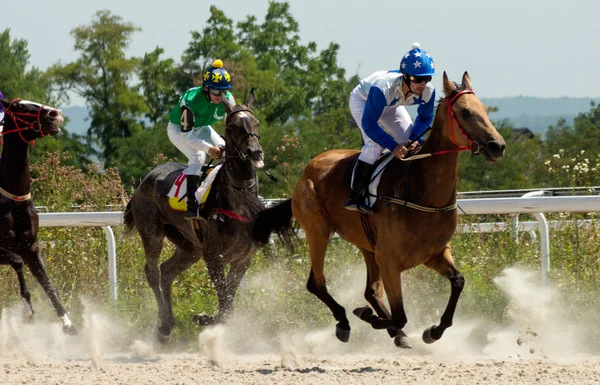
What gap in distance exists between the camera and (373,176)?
7.02m

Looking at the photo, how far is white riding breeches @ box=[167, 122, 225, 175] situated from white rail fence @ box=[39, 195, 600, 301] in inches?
40.6

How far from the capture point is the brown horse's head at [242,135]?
7.49m

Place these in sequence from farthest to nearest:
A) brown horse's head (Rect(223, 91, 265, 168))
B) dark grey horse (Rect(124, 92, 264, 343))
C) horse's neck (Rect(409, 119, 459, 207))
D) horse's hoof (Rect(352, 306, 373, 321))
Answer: dark grey horse (Rect(124, 92, 264, 343)) → brown horse's head (Rect(223, 91, 265, 168)) → horse's hoof (Rect(352, 306, 373, 321)) → horse's neck (Rect(409, 119, 459, 207))

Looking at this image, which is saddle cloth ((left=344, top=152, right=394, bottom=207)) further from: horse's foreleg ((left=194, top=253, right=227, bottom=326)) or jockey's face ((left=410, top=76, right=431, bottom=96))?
horse's foreleg ((left=194, top=253, right=227, bottom=326))

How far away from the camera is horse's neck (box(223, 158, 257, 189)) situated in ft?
25.8

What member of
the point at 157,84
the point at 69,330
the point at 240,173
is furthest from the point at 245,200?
the point at 157,84

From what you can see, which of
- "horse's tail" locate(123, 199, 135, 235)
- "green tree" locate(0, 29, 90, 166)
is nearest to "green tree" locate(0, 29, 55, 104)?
"green tree" locate(0, 29, 90, 166)

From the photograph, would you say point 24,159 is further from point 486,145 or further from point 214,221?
point 486,145

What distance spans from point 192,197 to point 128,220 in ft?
3.91

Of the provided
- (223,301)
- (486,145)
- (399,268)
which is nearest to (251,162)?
(223,301)

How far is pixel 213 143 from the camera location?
858cm

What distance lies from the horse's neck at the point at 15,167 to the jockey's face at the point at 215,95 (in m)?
1.60

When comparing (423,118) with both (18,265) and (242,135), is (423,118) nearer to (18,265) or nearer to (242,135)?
(242,135)

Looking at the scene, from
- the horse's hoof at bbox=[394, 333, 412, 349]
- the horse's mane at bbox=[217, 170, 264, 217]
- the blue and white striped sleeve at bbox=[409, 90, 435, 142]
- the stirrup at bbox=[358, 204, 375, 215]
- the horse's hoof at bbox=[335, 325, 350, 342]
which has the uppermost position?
the blue and white striped sleeve at bbox=[409, 90, 435, 142]
